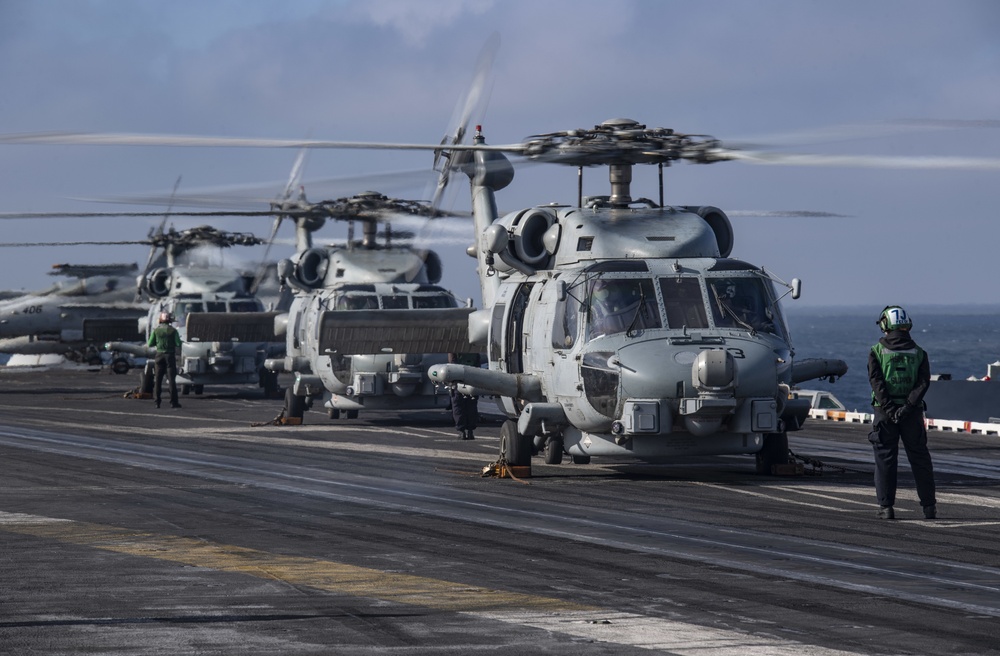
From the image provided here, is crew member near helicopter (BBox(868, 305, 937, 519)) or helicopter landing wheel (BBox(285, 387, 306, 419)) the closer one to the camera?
crew member near helicopter (BBox(868, 305, 937, 519))

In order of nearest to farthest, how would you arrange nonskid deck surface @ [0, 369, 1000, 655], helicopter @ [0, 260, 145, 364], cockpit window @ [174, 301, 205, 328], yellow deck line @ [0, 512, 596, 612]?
nonskid deck surface @ [0, 369, 1000, 655], yellow deck line @ [0, 512, 596, 612], cockpit window @ [174, 301, 205, 328], helicopter @ [0, 260, 145, 364]

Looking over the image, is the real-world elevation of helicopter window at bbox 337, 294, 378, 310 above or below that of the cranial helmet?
above

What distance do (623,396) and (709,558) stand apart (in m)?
4.63

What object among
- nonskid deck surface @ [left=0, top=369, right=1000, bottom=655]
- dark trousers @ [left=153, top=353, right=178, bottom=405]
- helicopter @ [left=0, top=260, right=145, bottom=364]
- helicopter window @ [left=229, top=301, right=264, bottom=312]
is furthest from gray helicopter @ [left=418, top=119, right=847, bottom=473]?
helicopter @ [left=0, top=260, right=145, bottom=364]

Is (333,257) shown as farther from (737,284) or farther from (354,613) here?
(354,613)

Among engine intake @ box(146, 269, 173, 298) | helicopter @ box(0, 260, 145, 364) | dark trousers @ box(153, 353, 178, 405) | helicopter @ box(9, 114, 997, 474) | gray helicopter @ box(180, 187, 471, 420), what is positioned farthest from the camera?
helicopter @ box(0, 260, 145, 364)

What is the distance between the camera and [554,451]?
55.0 ft

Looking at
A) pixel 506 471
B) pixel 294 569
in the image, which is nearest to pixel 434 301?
pixel 506 471

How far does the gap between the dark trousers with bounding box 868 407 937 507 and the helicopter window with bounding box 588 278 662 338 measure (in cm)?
326

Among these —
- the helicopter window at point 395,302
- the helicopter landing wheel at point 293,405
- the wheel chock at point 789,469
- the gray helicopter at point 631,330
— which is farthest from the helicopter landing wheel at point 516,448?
the helicopter landing wheel at point 293,405

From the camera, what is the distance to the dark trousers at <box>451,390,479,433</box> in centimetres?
2138

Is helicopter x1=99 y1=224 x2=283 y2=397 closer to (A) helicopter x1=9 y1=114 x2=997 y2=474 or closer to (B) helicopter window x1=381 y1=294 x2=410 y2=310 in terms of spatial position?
(B) helicopter window x1=381 y1=294 x2=410 y2=310

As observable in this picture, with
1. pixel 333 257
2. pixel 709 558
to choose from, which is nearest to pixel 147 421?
pixel 333 257

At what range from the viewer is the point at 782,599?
26.8 ft
